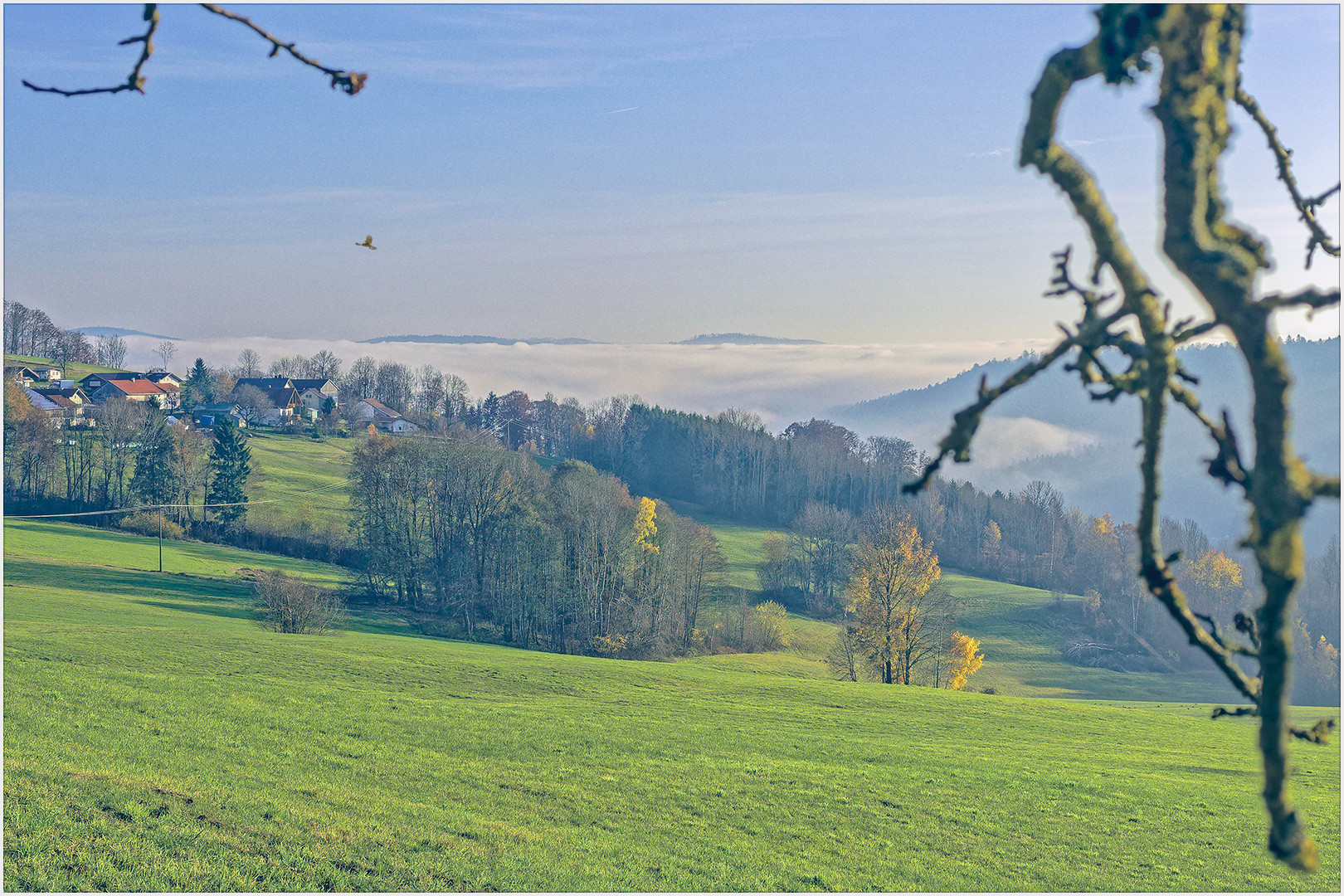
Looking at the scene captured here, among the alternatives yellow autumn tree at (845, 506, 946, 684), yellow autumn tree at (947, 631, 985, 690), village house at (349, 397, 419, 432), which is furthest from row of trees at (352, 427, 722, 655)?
village house at (349, 397, 419, 432)

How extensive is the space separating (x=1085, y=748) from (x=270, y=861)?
26.0 metres

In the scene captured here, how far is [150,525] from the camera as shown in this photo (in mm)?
73938

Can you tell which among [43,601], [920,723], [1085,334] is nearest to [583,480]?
[43,601]

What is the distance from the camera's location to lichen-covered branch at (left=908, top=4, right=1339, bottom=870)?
1.28 meters

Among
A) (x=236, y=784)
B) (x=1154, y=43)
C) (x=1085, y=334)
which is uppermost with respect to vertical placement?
(x=1154, y=43)

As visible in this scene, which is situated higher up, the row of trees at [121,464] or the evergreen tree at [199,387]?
the evergreen tree at [199,387]

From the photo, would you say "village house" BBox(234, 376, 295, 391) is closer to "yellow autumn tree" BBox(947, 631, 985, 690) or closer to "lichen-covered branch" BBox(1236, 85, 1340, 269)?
"yellow autumn tree" BBox(947, 631, 985, 690)

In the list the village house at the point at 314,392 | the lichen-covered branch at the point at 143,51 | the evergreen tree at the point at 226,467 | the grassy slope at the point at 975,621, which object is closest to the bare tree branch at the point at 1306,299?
the lichen-covered branch at the point at 143,51

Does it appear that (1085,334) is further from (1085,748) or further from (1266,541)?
(1085,748)

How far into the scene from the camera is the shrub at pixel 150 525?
7356 centimetres

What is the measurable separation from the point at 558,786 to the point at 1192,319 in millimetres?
19685

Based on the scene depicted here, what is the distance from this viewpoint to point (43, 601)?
45.2 metres

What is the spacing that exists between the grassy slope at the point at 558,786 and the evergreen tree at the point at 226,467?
45.7 m

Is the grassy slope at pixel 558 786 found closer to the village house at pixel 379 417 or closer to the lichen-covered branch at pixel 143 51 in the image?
the lichen-covered branch at pixel 143 51
